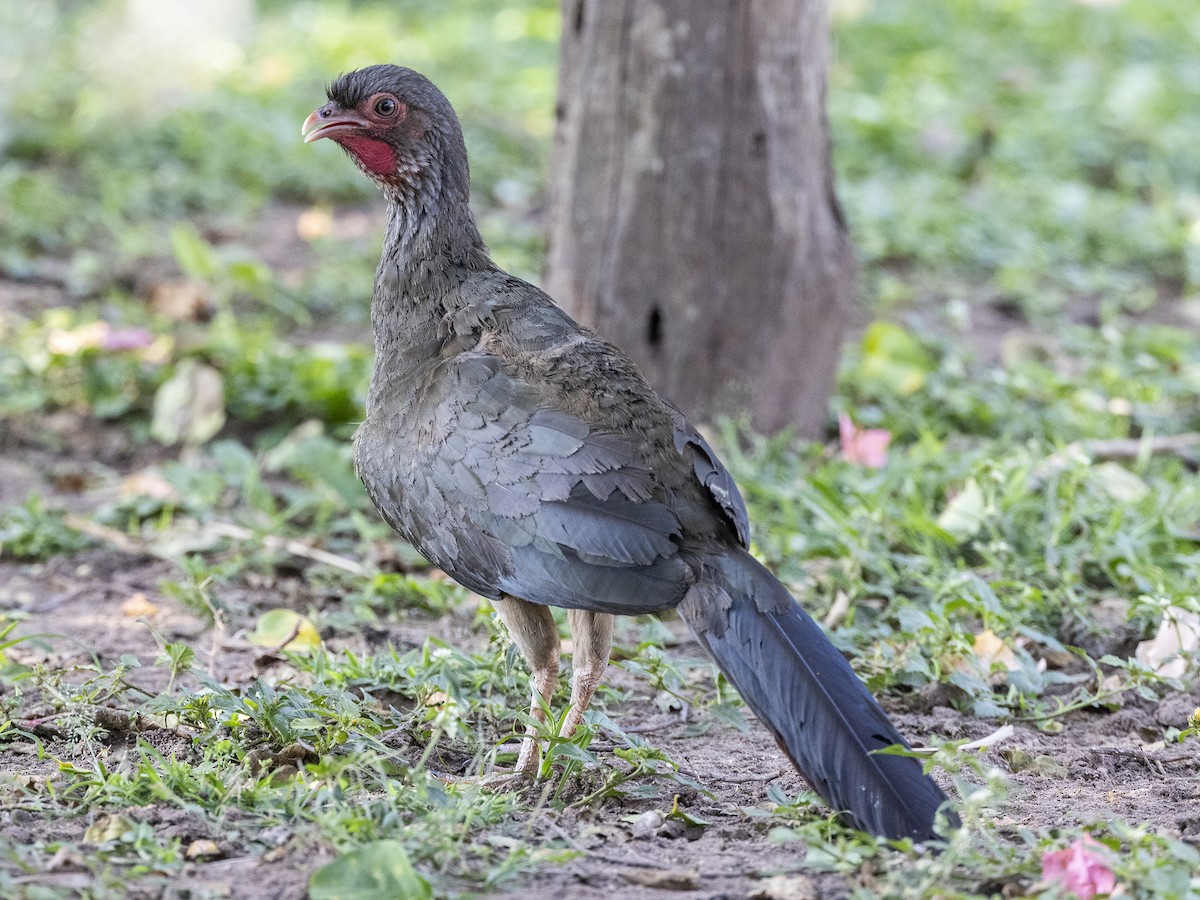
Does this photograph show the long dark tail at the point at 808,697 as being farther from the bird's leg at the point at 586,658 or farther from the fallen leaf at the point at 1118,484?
the fallen leaf at the point at 1118,484

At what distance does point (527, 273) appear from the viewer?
25.6 ft

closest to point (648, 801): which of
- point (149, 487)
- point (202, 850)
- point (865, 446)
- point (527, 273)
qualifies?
point (202, 850)

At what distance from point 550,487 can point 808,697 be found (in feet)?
2.56

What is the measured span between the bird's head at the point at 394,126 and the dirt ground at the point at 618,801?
1.46 metres

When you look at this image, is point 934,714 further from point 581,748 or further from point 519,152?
point 519,152

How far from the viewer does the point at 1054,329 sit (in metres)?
7.79

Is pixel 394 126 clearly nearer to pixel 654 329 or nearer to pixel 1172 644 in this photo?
pixel 654 329

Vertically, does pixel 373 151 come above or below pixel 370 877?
above

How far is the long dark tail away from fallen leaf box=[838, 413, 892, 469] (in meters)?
2.22

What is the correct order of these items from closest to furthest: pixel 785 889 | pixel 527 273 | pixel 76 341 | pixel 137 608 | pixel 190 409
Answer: pixel 785 889 → pixel 137 608 → pixel 190 409 → pixel 76 341 → pixel 527 273

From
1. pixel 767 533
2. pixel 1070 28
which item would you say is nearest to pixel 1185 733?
pixel 767 533

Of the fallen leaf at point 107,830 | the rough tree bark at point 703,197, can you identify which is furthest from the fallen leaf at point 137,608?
the rough tree bark at point 703,197

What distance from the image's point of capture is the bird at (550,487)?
3197 mm

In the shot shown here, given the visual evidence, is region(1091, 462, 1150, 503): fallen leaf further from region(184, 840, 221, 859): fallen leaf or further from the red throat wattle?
region(184, 840, 221, 859): fallen leaf
